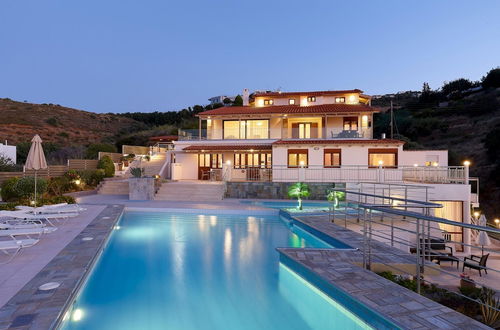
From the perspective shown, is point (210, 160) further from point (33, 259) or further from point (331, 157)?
point (33, 259)

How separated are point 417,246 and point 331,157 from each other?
19.0m

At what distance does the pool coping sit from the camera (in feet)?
14.8

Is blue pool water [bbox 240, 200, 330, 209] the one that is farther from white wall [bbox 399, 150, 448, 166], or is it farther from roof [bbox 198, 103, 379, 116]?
roof [bbox 198, 103, 379, 116]

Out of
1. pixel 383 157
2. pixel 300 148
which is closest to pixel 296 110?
pixel 300 148

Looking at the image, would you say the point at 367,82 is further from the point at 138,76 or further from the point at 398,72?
the point at 138,76

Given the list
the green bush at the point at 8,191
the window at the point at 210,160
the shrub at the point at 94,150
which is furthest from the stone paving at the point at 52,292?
the shrub at the point at 94,150

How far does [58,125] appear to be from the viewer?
201ft

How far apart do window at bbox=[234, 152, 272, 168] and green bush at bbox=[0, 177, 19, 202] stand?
14.7 meters

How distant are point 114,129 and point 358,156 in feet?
181

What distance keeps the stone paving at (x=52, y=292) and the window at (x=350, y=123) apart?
22.5 m

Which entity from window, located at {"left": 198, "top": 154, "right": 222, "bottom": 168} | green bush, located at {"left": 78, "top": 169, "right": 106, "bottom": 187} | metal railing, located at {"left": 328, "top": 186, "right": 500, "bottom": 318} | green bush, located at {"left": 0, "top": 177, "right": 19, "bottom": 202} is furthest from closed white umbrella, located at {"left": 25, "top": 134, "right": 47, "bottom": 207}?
window, located at {"left": 198, "top": 154, "right": 222, "bottom": 168}

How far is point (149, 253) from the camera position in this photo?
9859mm

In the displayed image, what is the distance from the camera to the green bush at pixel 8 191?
16.7 metres

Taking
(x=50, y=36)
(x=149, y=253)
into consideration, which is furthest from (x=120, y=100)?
(x=149, y=253)
